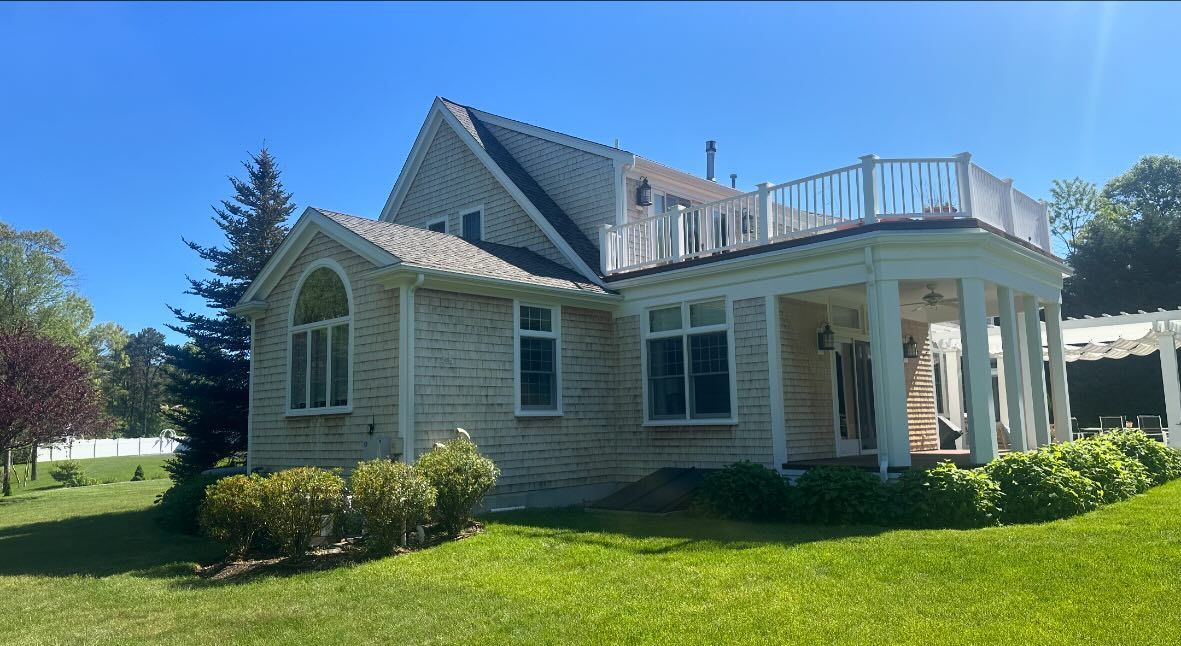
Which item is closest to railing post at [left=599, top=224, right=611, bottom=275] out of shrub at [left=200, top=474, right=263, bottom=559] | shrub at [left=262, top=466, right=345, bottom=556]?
shrub at [left=262, top=466, right=345, bottom=556]

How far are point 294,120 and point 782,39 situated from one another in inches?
312

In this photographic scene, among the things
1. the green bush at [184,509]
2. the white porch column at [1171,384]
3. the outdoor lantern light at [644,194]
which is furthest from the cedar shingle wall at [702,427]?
the white porch column at [1171,384]

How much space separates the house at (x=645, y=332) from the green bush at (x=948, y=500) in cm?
131

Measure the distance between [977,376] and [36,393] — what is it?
809 inches

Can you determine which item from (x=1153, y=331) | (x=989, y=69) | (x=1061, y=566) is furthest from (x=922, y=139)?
(x=1061, y=566)

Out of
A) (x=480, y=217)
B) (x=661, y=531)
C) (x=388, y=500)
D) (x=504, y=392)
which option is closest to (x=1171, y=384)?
(x=661, y=531)

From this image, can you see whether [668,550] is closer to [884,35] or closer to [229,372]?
[884,35]

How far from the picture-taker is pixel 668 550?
7.97m

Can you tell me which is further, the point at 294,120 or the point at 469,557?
the point at 294,120

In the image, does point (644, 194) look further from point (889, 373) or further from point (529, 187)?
point (889, 373)

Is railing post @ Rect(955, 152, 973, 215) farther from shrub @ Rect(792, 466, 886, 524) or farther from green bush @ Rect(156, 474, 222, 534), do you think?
green bush @ Rect(156, 474, 222, 534)

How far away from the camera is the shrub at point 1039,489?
8953 mm

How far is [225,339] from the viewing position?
71.2 feet

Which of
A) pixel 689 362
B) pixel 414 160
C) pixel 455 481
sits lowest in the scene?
pixel 455 481
